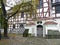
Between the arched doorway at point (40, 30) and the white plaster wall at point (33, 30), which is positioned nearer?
the arched doorway at point (40, 30)

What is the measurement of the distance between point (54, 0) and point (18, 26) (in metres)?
7.55

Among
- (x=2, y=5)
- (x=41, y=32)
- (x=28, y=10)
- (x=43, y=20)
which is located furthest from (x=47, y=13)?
(x=2, y=5)

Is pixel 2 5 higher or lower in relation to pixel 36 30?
higher

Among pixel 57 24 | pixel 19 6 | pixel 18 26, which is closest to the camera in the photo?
pixel 19 6

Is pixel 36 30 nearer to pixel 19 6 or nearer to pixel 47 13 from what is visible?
pixel 47 13

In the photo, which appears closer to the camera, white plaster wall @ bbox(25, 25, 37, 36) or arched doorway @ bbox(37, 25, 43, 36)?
arched doorway @ bbox(37, 25, 43, 36)

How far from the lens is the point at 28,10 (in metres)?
17.2

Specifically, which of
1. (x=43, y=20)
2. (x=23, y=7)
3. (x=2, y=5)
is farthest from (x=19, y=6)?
(x=43, y=20)

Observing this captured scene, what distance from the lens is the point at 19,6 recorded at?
54.4 ft

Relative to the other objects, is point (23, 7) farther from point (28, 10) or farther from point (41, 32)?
point (41, 32)

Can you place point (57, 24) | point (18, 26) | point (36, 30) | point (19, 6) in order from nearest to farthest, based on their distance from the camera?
point (19, 6) < point (57, 24) < point (36, 30) < point (18, 26)

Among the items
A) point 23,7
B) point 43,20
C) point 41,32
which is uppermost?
point 23,7

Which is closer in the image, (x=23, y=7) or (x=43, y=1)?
(x=23, y=7)

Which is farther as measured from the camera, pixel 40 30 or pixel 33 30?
pixel 33 30
